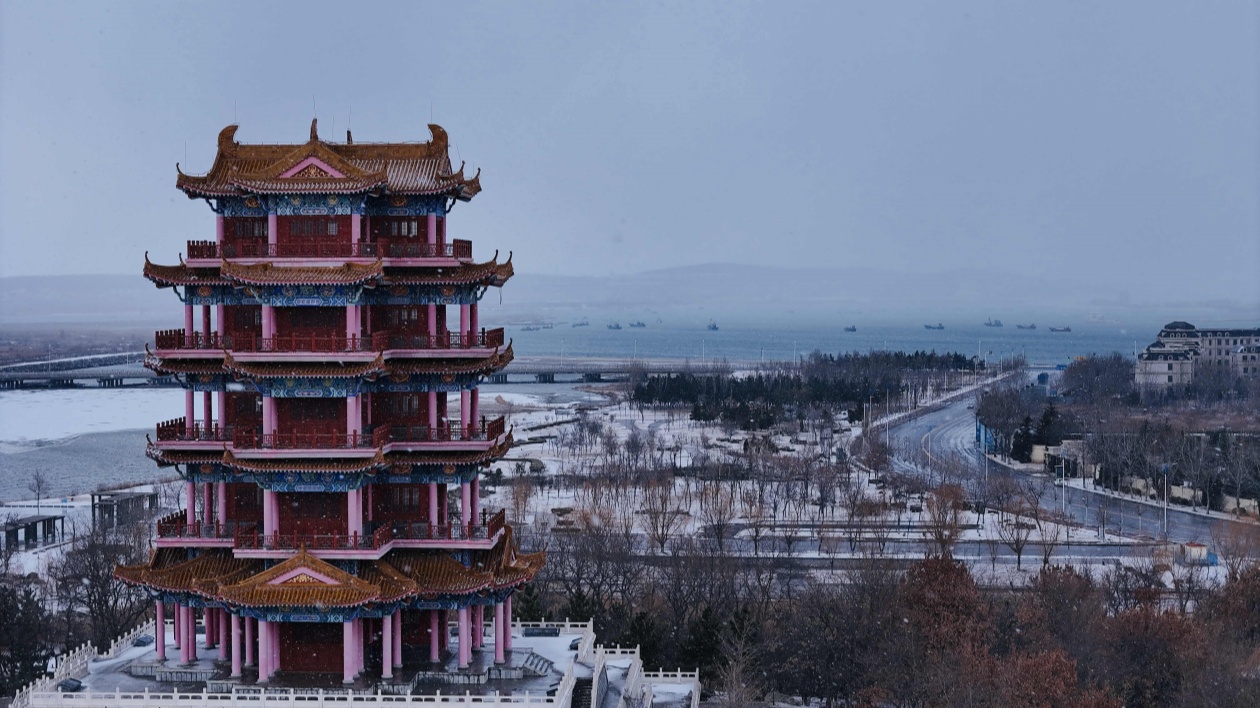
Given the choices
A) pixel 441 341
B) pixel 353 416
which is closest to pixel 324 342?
pixel 353 416

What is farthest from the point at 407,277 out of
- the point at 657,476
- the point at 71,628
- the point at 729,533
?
the point at 657,476

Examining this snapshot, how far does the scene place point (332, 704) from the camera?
32.9 meters

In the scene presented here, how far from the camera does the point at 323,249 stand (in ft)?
117

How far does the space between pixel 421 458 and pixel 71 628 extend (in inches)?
856

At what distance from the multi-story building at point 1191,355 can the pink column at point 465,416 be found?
12289 cm

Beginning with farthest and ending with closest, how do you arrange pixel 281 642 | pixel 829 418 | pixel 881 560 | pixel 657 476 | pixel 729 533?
pixel 829 418 → pixel 657 476 → pixel 729 533 → pixel 881 560 → pixel 281 642

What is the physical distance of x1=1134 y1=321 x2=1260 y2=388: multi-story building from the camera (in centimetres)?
15425

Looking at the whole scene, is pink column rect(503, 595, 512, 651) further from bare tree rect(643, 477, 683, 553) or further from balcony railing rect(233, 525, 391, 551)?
bare tree rect(643, 477, 683, 553)

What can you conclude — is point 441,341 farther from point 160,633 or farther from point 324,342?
point 160,633

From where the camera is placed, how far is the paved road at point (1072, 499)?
72562mm

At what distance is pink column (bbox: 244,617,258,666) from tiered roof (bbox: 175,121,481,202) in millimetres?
11263

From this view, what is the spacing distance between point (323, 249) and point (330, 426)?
464cm

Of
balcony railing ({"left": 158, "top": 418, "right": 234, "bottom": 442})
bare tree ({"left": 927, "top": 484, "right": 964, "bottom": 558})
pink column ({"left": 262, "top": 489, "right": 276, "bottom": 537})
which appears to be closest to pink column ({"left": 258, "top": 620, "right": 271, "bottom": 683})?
pink column ({"left": 262, "top": 489, "right": 276, "bottom": 537})

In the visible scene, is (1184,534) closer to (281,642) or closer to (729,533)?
(729,533)
